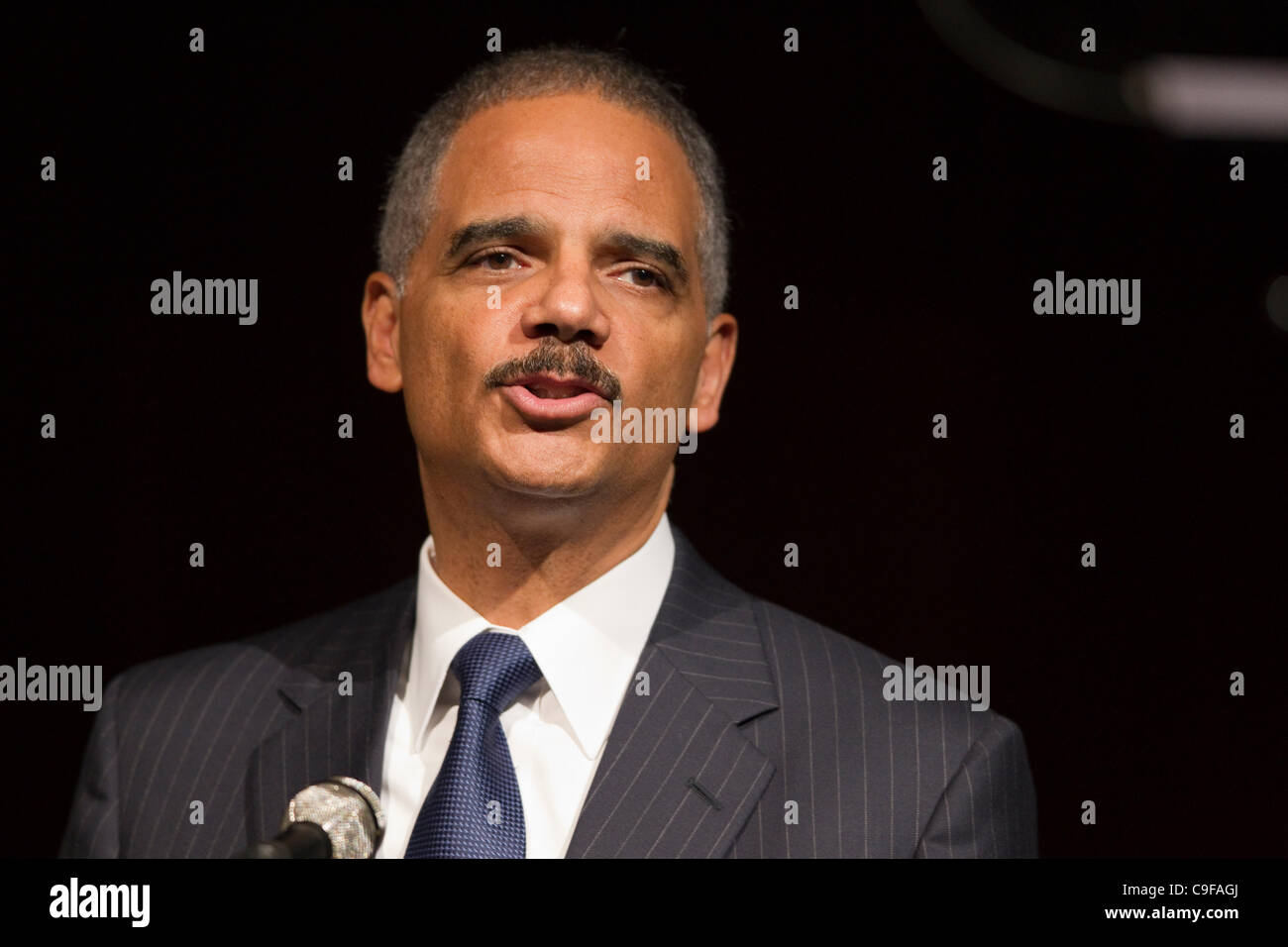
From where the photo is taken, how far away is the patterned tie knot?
2.20 m

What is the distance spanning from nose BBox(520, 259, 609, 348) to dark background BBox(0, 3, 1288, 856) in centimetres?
56

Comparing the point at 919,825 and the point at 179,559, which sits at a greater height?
the point at 179,559

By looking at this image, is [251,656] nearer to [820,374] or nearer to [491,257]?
[491,257]

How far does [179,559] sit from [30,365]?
0.46 m

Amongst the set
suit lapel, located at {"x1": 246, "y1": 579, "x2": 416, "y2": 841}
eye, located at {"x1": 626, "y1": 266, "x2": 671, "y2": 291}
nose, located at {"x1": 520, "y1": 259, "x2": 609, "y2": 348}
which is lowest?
suit lapel, located at {"x1": 246, "y1": 579, "x2": 416, "y2": 841}

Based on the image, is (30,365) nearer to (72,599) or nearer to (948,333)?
(72,599)

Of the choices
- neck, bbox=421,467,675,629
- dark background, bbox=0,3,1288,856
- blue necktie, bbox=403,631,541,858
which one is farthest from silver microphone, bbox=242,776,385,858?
dark background, bbox=0,3,1288,856

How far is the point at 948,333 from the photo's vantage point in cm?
265

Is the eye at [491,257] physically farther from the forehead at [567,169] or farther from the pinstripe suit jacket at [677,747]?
the pinstripe suit jacket at [677,747]

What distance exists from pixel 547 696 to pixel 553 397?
0.46 metres

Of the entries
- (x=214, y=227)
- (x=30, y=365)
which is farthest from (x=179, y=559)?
(x=214, y=227)

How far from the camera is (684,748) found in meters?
2.15

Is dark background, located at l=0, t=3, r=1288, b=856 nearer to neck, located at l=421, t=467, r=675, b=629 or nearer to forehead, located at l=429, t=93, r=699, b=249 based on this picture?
forehead, located at l=429, t=93, r=699, b=249

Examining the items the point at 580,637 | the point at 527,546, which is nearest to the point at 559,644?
the point at 580,637
